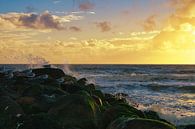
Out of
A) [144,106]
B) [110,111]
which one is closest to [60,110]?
[110,111]

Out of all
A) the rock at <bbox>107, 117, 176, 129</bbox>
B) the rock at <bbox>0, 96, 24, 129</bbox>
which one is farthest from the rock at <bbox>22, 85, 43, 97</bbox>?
the rock at <bbox>107, 117, 176, 129</bbox>

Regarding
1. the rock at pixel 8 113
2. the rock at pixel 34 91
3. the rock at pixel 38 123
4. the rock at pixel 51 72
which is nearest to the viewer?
the rock at pixel 38 123

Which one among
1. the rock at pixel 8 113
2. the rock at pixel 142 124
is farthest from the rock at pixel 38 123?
the rock at pixel 142 124

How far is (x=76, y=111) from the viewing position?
9.30 m

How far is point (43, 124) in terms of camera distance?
7.60 meters

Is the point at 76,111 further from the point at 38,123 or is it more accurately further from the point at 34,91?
the point at 34,91

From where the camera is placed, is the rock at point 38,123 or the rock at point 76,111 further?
the rock at point 76,111

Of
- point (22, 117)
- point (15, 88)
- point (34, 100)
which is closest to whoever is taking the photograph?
point (22, 117)

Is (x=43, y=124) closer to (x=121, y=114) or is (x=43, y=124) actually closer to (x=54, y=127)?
(x=54, y=127)

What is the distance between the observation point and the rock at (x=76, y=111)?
914cm

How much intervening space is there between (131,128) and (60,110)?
2.46m

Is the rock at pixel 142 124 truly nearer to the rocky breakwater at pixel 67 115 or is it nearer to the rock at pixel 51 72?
the rocky breakwater at pixel 67 115

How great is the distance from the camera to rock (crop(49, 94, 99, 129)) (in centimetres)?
914

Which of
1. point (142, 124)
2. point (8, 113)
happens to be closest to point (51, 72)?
point (8, 113)
